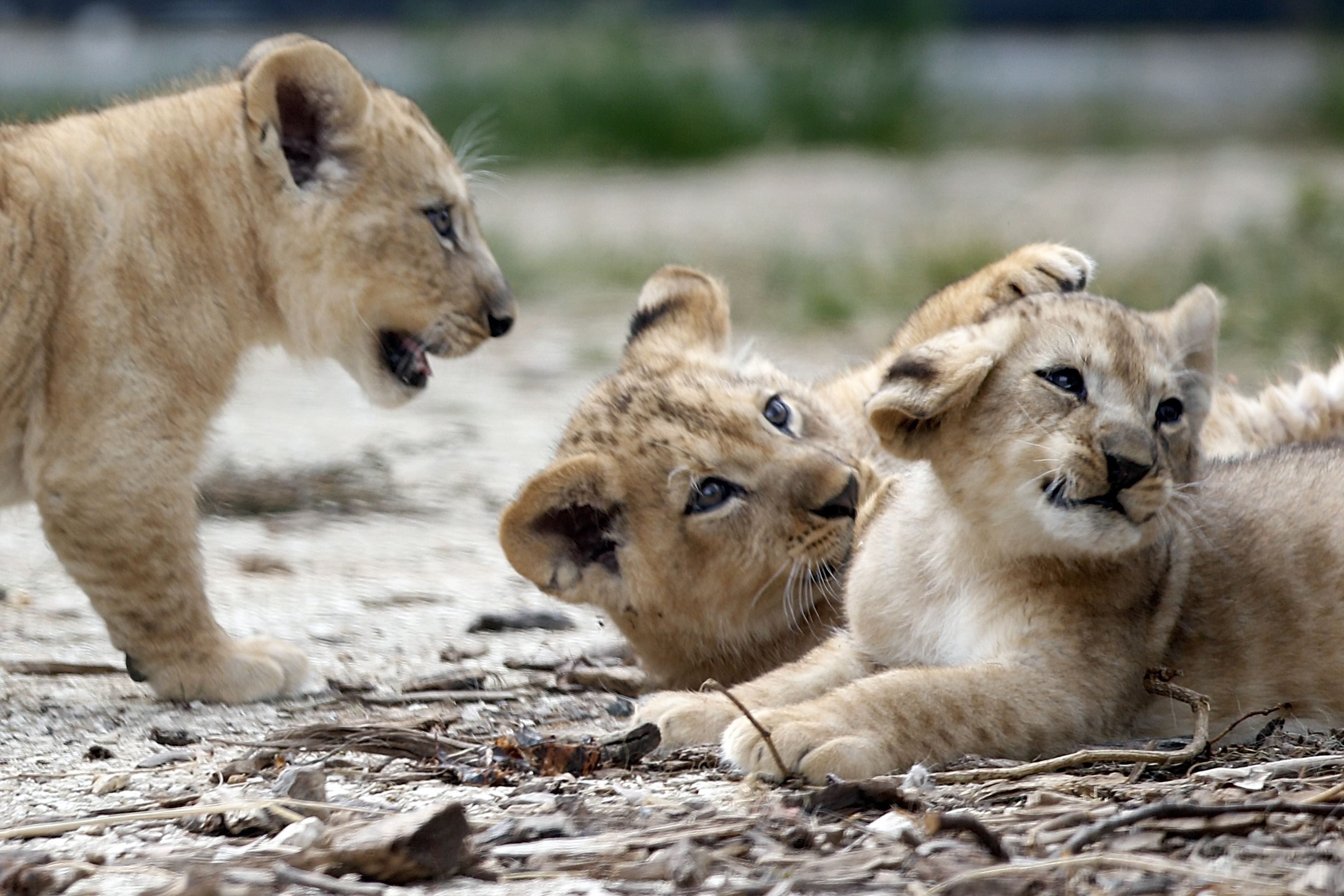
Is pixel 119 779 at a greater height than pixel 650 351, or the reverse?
pixel 650 351

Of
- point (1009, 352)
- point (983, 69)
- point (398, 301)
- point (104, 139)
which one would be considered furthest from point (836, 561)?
point (983, 69)

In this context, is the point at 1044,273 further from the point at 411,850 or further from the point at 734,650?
the point at 411,850

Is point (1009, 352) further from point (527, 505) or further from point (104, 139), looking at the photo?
point (104, 139)

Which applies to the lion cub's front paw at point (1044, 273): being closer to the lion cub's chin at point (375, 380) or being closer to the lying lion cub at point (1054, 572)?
the lying lion cub at point (1054, 572)

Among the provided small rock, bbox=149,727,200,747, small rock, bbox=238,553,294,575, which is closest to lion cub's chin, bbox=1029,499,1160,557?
small rock, bbox=149,727,200,747

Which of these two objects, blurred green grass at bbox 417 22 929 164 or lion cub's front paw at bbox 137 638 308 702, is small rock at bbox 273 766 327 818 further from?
blurred green grass at bbox 417 22 929 164

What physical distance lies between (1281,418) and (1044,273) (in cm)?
133

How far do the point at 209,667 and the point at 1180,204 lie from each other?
10033mm

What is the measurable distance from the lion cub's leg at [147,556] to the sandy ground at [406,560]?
96 mm

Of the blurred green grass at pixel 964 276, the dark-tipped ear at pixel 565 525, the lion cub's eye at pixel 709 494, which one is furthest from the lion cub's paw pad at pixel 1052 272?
the blurred green grass at pixel 964 276

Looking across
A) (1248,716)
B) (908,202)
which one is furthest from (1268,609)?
(908,202)

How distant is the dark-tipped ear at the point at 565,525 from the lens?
445 centimetres

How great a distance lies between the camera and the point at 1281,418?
5.91 metres

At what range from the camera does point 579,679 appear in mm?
4754
